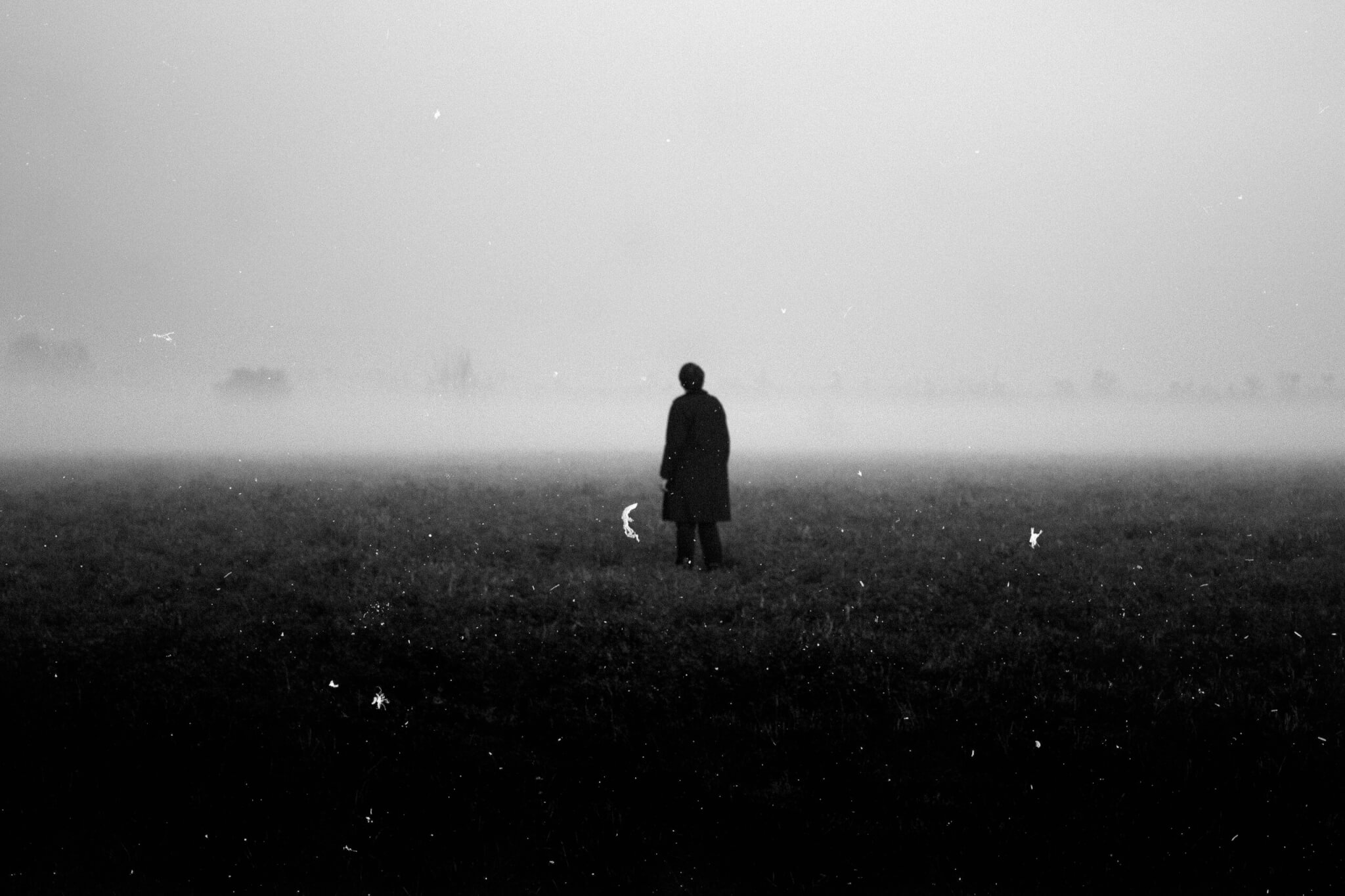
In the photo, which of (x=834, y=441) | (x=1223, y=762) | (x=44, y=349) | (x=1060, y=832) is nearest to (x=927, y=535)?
→ (x=1223, y=762)

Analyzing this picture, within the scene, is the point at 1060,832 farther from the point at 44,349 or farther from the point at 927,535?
the point at 44,349

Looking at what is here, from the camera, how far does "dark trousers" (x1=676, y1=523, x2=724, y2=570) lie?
12.2 m

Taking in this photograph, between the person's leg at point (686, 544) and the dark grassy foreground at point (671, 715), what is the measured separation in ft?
1.62

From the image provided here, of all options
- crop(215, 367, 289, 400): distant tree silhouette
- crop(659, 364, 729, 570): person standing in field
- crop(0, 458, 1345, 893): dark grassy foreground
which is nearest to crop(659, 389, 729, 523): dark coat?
crop(659, 364, 729, 570): person standing in field

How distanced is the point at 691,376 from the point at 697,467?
4.74 feet

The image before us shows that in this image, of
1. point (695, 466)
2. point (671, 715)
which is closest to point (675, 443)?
point (695, 466)

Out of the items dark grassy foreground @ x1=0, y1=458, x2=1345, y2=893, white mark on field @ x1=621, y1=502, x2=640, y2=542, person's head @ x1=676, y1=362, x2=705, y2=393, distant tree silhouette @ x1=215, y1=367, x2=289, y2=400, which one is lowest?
dark grassy foreground @ x1=0, y1=458, x2=1345, y2=893

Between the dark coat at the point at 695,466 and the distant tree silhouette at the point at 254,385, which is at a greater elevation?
the distant tree silhouette at the point at 254,385

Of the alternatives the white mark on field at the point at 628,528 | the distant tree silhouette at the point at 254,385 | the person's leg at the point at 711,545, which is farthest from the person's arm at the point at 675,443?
the distant tree silhouette at the point at 254,385

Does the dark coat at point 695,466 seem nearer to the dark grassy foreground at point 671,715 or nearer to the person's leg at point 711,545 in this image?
the person's leg at point 711,545

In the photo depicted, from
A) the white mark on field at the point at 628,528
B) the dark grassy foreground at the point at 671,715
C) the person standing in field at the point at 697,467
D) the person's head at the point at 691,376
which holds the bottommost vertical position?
the dark grassy foreground at the point at 671,715

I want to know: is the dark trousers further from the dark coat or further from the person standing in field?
the dark coat

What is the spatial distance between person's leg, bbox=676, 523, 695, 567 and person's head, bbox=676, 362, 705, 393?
2.19 meters

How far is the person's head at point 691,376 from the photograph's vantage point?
12164mm
